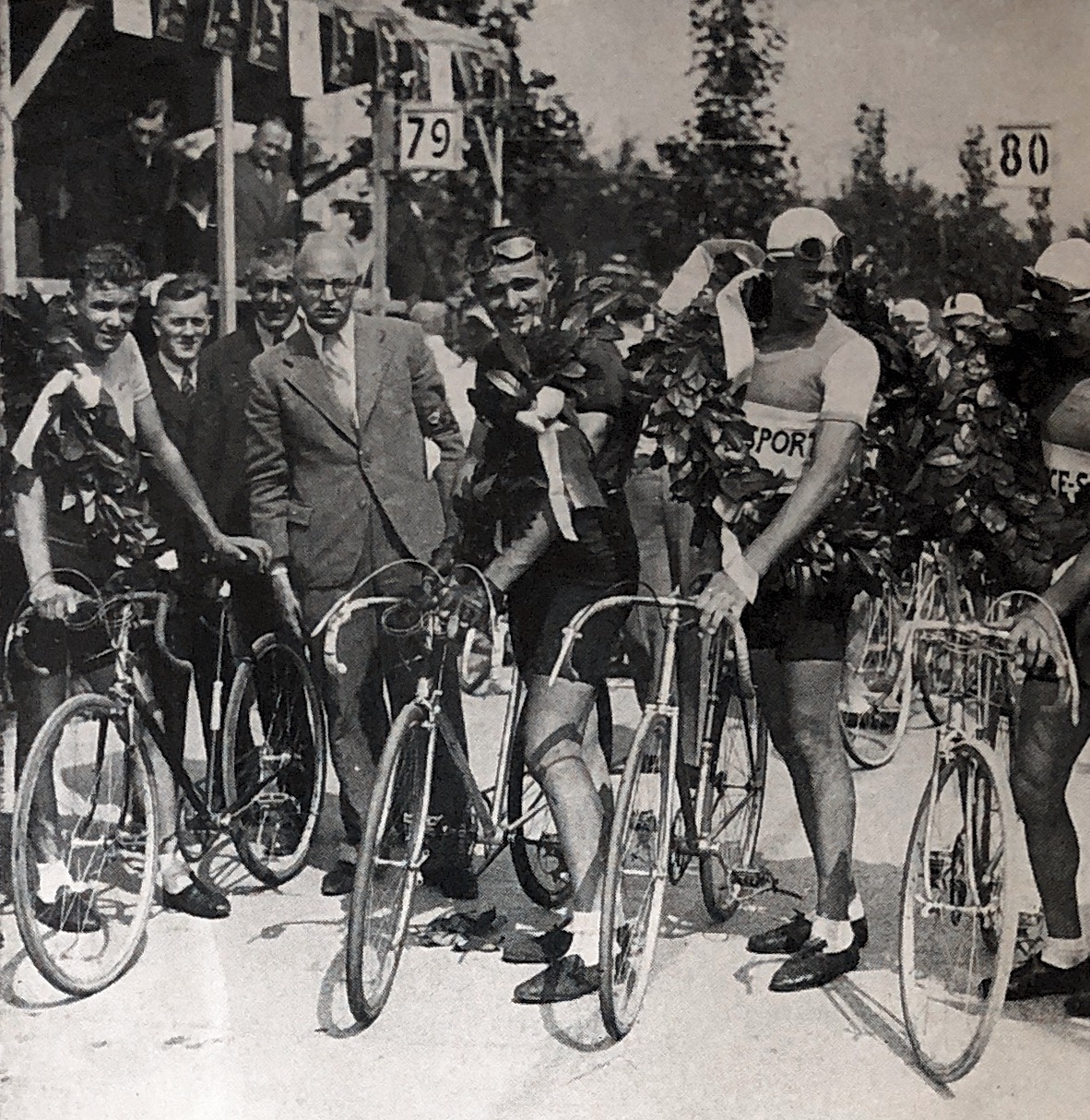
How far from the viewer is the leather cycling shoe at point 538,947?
8.66 feet

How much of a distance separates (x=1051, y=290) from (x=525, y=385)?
991mm

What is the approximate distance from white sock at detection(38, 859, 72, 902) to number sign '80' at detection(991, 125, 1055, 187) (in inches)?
85.5

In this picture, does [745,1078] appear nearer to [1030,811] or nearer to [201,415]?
[1030,811]

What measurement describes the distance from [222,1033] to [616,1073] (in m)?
0.74

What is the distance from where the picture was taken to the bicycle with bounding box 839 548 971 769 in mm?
2615

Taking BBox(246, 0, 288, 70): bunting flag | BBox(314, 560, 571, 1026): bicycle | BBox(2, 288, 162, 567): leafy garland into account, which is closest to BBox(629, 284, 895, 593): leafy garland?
BBox(314, 560, 571, 1026): bicycle

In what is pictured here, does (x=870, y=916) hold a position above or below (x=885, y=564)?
below

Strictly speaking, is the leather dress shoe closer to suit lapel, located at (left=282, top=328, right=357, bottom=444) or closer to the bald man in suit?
the bald man in suit

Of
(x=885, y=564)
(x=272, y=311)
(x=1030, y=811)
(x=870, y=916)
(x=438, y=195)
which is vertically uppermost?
(x=438, y=195)

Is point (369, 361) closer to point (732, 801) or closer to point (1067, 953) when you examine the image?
point (732, 801)

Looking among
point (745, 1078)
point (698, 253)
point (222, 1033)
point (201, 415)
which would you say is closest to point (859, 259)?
point (698, 253)

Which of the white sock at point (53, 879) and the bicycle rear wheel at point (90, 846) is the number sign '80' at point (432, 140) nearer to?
the bicycle rear wheel at point (90, 846)

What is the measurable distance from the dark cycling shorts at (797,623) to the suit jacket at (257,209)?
44.1 inches

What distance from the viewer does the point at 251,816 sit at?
271 cm
